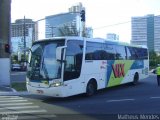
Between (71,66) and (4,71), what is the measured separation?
12.2 meters

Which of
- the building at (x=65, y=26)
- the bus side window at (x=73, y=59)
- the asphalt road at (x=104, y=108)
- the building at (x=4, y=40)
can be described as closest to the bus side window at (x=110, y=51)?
the bus side window at (x=73, y=59)

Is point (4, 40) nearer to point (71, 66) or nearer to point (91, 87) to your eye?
point (91, 87)

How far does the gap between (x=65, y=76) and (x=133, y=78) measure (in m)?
10.1

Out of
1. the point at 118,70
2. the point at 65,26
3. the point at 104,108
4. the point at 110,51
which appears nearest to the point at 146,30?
the point at 65,26

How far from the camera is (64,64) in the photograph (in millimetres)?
17938

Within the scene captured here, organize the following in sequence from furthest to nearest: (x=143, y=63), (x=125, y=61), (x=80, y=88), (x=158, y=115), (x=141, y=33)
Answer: (x=141, y=33)
(x=143, y=63)
(x=125, y=61)
(x=80, y=88)
(x=158, y=115)

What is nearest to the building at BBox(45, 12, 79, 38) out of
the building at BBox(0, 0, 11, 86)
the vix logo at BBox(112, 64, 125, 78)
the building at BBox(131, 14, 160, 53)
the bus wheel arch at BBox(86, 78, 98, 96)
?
the building at BBox(131, 14, 160, 53)

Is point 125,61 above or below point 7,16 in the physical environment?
A: below

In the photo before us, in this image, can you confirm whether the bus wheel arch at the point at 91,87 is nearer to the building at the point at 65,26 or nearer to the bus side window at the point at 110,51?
the bus side window at the point at 110,51

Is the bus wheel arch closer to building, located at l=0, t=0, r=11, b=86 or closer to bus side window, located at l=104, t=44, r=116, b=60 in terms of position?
bus side window, located at l=104, t=44, r=116, b=60

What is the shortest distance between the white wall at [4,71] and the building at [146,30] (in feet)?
167

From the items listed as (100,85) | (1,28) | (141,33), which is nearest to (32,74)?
(100,85)

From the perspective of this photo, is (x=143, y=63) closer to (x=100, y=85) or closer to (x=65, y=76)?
(x=100, y=85)

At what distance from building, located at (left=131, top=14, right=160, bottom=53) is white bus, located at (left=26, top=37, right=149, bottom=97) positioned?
183 ft
